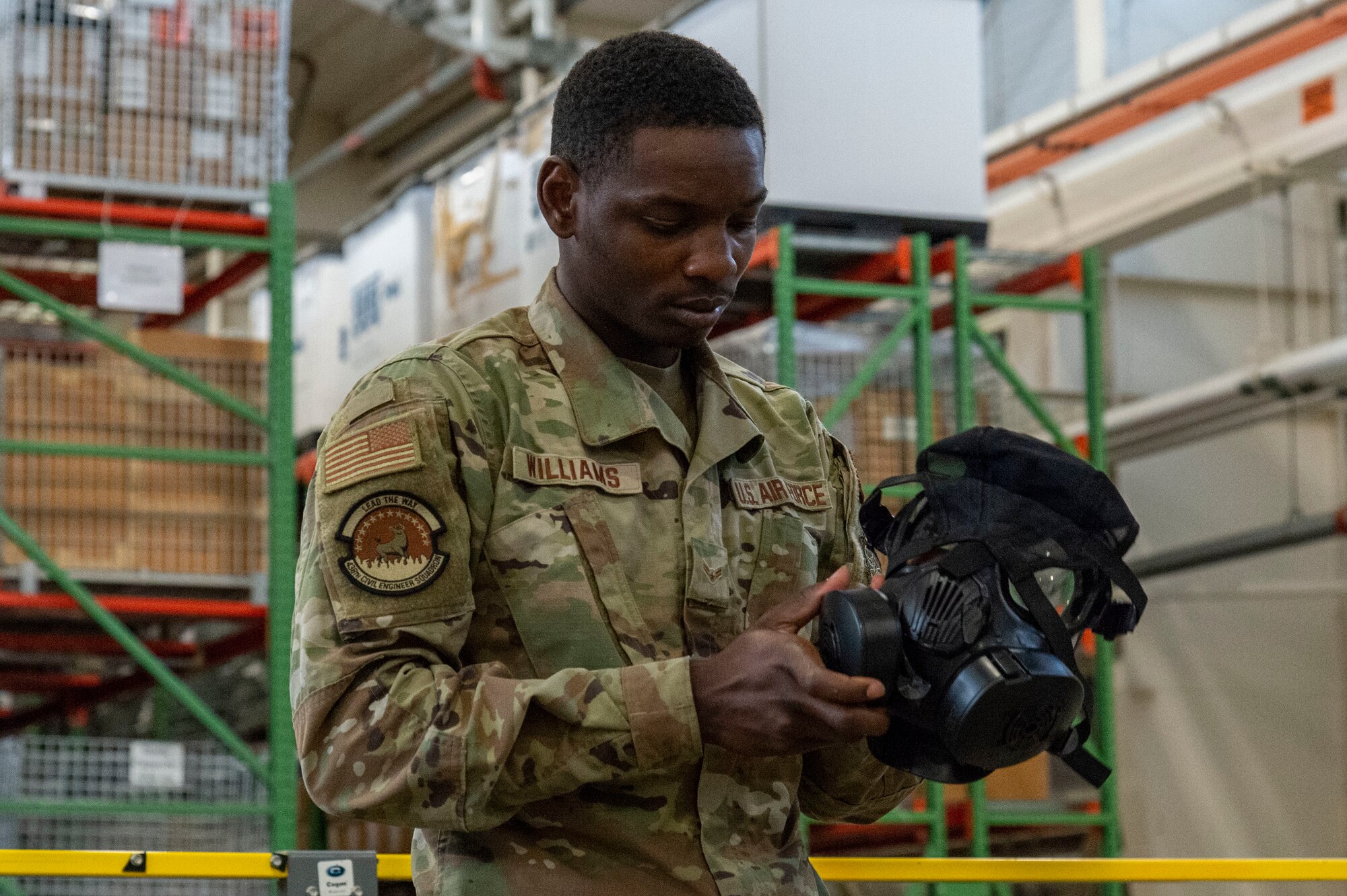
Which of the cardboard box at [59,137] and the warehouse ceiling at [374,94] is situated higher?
the warehouse ceiling at [374,94]

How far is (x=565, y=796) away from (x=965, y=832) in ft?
22.8

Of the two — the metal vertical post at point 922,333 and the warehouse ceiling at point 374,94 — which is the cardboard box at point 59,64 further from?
the warehouse ceiling at point 374,94

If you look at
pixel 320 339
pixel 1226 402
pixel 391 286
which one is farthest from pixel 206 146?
pixel 1226 402

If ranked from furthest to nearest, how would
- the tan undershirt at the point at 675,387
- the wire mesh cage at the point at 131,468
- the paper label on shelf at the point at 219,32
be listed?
the paper label on shelf at the point at 219,32, the wire mesh cage at the point at 131,468, the tan undershirt at the point at 675,387

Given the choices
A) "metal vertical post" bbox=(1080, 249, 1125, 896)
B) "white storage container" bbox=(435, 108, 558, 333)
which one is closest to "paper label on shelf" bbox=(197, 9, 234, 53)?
"white storage container" bbox=(435, 108, 558, 333)

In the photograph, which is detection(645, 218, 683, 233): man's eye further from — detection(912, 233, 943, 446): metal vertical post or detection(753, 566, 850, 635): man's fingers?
detection(912, 233, 943, 446): metal vertical post

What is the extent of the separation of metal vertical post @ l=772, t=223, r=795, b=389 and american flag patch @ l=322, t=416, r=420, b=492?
5.58 m

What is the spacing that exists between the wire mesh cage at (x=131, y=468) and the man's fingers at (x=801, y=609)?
6158mm

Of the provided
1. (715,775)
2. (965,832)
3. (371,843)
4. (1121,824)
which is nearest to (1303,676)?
(1121,824)

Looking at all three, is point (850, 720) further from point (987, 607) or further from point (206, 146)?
point (206, 146)

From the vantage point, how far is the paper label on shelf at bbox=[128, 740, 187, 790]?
7.29 metres

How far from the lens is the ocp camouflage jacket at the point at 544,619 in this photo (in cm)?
172

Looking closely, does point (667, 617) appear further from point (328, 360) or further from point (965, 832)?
point (328, 360)

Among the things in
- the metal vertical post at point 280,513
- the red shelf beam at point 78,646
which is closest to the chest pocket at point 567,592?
the metal vertical post at point 280,513
